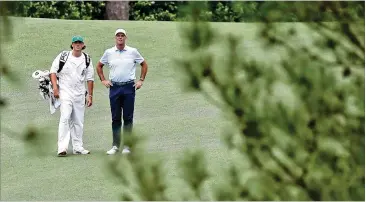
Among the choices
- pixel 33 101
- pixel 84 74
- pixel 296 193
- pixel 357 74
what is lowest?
pixel 33 101

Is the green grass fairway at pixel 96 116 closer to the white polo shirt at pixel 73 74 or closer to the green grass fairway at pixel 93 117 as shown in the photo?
the green grass fairway at pixel 93 117

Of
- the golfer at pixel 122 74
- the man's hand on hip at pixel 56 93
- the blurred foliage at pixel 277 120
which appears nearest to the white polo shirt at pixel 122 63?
the golfer at pixel 122 74

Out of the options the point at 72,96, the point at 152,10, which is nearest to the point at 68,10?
the point at 152,10

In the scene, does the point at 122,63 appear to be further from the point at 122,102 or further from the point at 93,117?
the point at 93,117

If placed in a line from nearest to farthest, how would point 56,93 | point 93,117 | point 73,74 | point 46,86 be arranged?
point 73,74
point 56,93
point 46,86
point 93,117

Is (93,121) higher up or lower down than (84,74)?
lower down

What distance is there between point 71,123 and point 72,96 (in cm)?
42

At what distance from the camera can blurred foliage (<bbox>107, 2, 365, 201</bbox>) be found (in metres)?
3.02

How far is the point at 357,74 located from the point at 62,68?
10.7m

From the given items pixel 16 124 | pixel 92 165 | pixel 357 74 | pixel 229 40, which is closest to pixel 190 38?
pixel 229 40

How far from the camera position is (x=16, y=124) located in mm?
17531

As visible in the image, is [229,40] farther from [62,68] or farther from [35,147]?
[62,68]

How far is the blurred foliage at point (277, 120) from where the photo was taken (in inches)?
119

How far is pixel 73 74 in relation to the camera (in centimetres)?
1383
